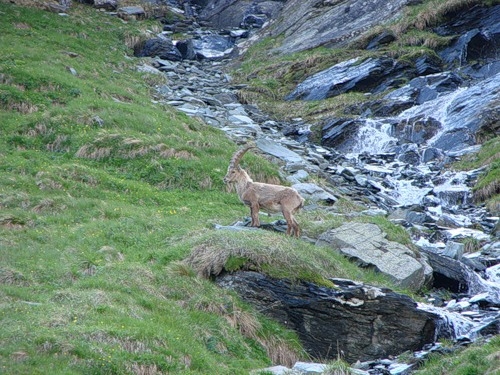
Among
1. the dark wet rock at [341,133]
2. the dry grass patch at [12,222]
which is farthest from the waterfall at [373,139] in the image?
the dry grass patch at [12,222]

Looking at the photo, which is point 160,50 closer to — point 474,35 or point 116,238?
point 474,35

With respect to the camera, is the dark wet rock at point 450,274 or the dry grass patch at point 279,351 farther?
the dark wet rock at point 450,274

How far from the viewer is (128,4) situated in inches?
2052

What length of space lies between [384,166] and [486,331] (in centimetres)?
1603

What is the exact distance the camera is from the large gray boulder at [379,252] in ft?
59.0

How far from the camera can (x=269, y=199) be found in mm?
18719

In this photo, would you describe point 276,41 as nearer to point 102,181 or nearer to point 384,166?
point 384,166

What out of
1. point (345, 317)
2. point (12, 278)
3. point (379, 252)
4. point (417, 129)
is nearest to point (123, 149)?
point (379, 252)

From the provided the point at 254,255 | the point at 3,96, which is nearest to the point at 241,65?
the point at 3,96

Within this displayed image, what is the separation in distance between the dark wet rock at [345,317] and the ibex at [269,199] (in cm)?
291

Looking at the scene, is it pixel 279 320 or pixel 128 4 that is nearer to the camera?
pixel 279 320

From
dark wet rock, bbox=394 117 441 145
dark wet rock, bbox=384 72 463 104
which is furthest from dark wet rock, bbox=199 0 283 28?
dark wet rock, bbox=394 117 441 145

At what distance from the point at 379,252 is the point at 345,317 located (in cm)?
355

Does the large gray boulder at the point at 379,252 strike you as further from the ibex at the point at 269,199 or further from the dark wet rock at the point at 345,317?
the dark wet rock at the point at 345,317
